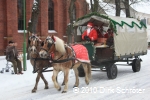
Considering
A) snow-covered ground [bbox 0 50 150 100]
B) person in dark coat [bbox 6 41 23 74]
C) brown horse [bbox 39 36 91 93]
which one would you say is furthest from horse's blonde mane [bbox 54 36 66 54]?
person in dark coat [bbox 6 41 23 74]

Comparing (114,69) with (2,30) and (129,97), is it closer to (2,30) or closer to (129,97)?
(129,97)

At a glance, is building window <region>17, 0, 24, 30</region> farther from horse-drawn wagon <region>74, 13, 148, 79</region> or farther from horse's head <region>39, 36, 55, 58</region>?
horse's head <region>39, 36, 55, 58</region>

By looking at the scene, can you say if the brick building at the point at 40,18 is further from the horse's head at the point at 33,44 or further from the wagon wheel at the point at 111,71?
the horse's head at the point at 33,44

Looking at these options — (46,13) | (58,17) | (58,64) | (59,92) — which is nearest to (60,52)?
(58,64)

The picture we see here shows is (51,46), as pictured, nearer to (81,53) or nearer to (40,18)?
(81,53)

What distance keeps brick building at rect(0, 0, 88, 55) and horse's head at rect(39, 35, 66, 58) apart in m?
13.8

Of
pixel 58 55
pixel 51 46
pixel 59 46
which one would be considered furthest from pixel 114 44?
pixel 51 46

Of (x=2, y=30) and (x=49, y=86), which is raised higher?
(x=2, y=30)

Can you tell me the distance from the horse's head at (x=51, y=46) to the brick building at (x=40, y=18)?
45.4 ft

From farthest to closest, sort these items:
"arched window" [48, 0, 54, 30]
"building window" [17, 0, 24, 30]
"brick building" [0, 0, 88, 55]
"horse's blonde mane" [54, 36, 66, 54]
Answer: "arched window" [48, 0, 54, 30] → "building window" [17, 0, 24, 30] → "brick building" [0, 0, 88, 55] → "horse's blonde mane" [54, 36, 66, 54]

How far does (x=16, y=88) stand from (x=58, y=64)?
2.14m

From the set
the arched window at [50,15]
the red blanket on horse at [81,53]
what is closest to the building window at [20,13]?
the arched window at [50,15]

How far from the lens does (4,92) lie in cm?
870

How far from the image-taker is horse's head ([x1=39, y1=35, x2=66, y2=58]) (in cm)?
785
